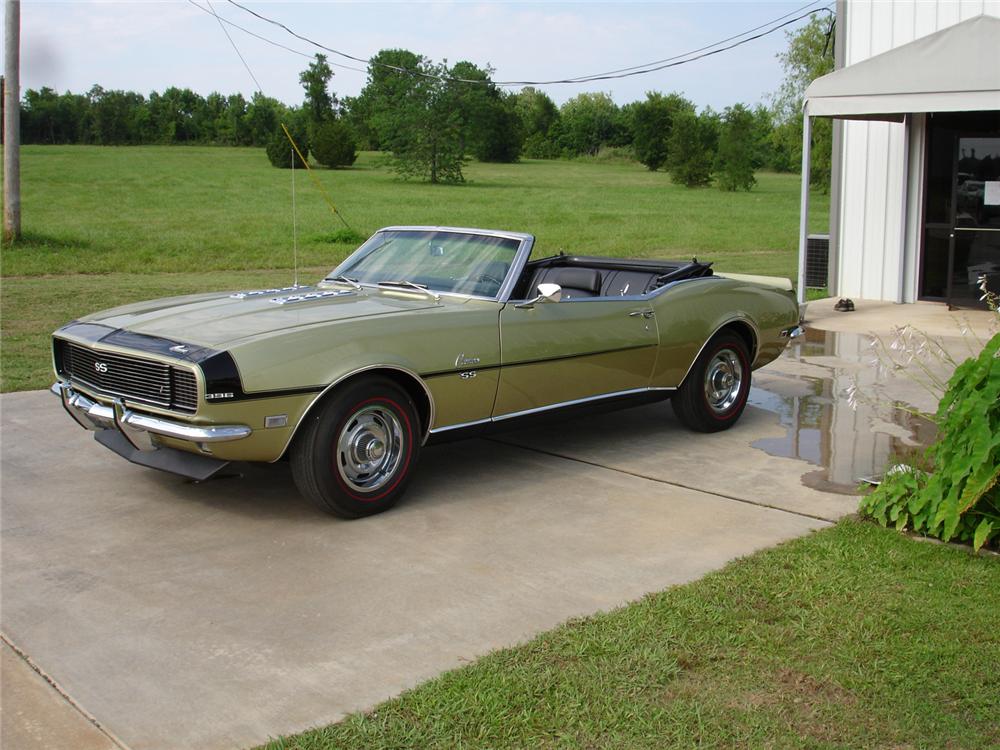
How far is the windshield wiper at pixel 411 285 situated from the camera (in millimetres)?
6379

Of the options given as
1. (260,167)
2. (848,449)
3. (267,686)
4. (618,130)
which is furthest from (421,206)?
(618,130)

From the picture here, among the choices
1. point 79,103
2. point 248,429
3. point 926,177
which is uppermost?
point 79,103

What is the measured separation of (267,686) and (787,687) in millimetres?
1850

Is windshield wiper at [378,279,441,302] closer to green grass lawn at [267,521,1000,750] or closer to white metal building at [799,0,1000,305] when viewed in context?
green grass lawn at [267,521,1000,750]

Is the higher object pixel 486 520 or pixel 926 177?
pixel 926 177

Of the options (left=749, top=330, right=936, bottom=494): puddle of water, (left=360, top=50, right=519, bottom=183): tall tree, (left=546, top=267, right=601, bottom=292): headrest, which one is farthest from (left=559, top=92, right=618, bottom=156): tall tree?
(left=546, top=267, right=601, bottom=292): headrest

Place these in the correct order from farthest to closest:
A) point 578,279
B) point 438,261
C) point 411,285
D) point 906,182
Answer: point 906,182
point 578,279
point 438,261
point 411,285

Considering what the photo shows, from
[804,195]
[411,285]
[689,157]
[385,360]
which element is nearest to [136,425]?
[385,360]

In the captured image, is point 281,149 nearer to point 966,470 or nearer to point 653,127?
point 653,127

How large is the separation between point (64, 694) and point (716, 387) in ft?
16.8

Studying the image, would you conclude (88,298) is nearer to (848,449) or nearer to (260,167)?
(848,449)

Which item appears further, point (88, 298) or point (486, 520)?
point (88, 298)

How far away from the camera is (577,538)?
5.29 m

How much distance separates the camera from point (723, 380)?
766cm
